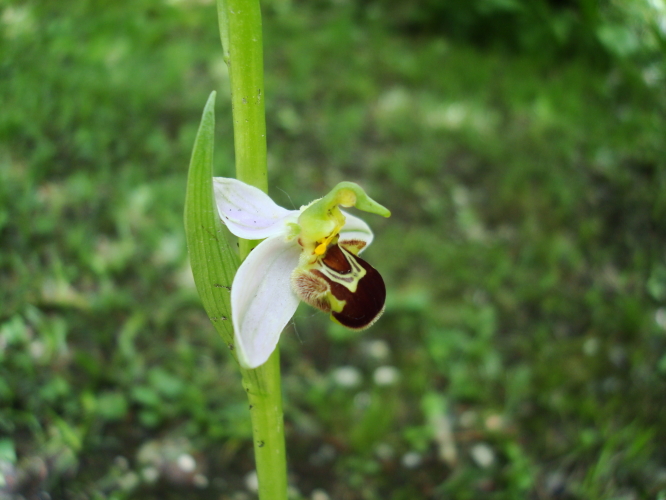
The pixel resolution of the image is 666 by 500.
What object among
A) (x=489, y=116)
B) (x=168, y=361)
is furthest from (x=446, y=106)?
(x=168, y=361)

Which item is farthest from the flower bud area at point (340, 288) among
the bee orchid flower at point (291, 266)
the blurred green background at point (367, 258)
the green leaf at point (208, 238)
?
the blurred green background at point (367, 258)

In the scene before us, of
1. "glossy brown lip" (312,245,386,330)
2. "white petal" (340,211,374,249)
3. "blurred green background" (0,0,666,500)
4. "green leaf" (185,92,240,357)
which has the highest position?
"blurred green background" (0,0,666,500)

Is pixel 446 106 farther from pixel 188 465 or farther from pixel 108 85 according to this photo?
pixel 188 465

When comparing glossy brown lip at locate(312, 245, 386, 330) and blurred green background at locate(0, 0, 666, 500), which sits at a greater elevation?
blurred green background at locate(0, 0, 666, 500)

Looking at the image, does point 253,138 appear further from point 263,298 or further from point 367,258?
point 367,258

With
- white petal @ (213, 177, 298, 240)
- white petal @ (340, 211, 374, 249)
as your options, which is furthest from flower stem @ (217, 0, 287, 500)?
white petal @ (340, 211, 374, 249)

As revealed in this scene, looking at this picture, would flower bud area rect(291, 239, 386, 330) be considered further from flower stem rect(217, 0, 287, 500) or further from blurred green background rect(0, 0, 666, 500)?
blurred green background rect(0, 0, 666, 500)

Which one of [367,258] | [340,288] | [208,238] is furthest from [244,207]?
[367,258]
